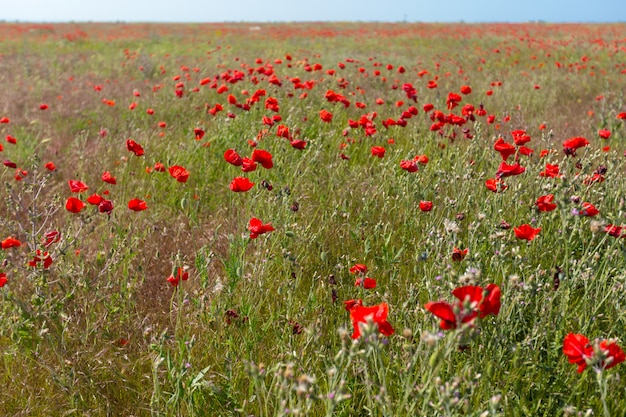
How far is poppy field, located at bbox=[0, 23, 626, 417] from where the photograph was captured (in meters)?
1.57

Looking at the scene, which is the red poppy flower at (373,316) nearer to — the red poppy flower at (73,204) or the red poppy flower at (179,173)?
the red poppy flower at (73,204)

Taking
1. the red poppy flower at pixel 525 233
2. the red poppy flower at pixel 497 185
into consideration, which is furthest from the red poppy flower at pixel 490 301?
the red poppy flower at pixel 497 185

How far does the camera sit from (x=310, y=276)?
2.52 metres

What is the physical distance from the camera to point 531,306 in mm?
2029

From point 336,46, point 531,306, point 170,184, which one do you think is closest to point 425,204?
point 531,306

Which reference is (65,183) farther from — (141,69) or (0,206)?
(141,69)

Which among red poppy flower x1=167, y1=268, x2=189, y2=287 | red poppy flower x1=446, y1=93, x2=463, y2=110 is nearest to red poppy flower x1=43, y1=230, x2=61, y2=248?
red poppy flower x1=167, y1=268, x2=189, y2=287

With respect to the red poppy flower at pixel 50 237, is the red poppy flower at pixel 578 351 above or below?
above

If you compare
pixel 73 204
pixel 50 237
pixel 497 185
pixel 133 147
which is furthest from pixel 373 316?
pixel 133 147

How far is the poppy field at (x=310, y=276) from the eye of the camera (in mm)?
1573

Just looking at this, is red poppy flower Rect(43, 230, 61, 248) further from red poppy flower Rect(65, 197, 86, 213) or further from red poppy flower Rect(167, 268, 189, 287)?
red poppy flower Rect(167, 268, 189, 287)

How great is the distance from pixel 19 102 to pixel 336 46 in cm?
1213

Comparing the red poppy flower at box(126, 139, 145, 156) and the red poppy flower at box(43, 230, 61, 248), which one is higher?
the red poppy flower at box(126, 139, 145, 156)

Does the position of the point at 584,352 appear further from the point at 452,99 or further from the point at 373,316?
the point at 452,99
